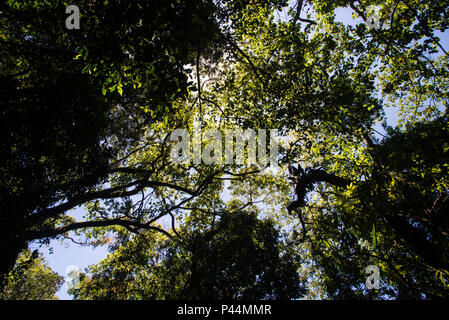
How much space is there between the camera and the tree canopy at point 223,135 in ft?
15.1

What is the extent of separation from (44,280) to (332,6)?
38.1 metres

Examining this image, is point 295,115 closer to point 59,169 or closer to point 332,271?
point 332,271

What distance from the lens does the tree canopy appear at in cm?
460

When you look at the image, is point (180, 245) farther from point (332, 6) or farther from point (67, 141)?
point (332, 6)

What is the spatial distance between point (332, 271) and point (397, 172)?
644cm

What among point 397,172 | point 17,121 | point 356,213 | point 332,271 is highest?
point 17,121

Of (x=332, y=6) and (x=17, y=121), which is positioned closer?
(x=17, y=121)

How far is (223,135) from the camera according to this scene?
41.1 feet

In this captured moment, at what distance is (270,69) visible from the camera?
905 cm

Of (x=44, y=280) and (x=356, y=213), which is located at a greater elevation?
(x=356, y=213)
